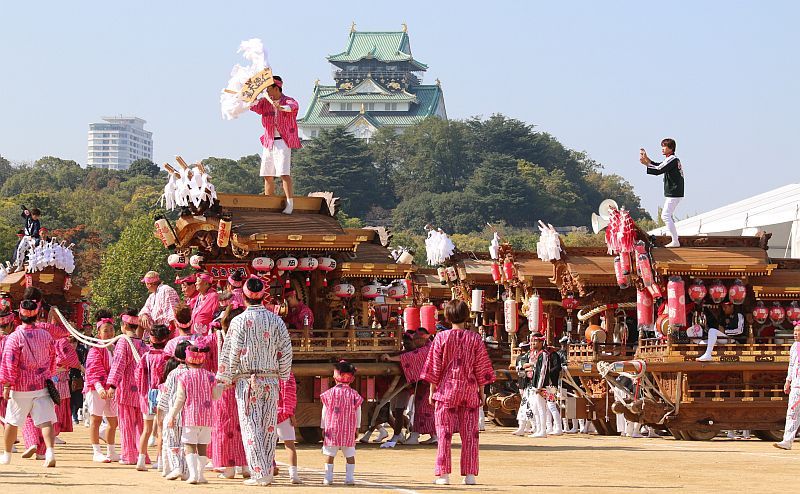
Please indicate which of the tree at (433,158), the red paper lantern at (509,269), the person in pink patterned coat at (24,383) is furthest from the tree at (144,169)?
the person in pink patterned coat at (24,383)

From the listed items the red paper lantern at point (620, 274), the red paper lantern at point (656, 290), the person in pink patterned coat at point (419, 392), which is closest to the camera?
the person in pink patterned coat at point (419, 392)

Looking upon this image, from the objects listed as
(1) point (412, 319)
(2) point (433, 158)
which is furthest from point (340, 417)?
(2) point (433, 158)

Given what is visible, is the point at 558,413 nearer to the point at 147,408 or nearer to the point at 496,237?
the point at 496,237

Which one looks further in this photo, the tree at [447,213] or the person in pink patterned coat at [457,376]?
the tree at [447,213]

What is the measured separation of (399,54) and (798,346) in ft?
423

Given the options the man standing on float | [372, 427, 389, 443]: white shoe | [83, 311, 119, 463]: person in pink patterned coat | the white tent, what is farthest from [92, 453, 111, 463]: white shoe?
the white tent

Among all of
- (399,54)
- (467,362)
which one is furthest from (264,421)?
(399,54)

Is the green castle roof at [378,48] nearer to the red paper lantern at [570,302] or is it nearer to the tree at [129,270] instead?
the tree at [129,270]

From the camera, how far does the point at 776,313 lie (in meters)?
22.3

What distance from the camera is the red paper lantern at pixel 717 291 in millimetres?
21938

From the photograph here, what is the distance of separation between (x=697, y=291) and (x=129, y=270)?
34327 mm

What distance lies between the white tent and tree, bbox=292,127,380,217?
60.8 metres

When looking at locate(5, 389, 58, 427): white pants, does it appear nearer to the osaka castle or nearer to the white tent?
the white tent

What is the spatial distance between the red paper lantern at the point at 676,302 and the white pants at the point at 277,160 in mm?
5775
